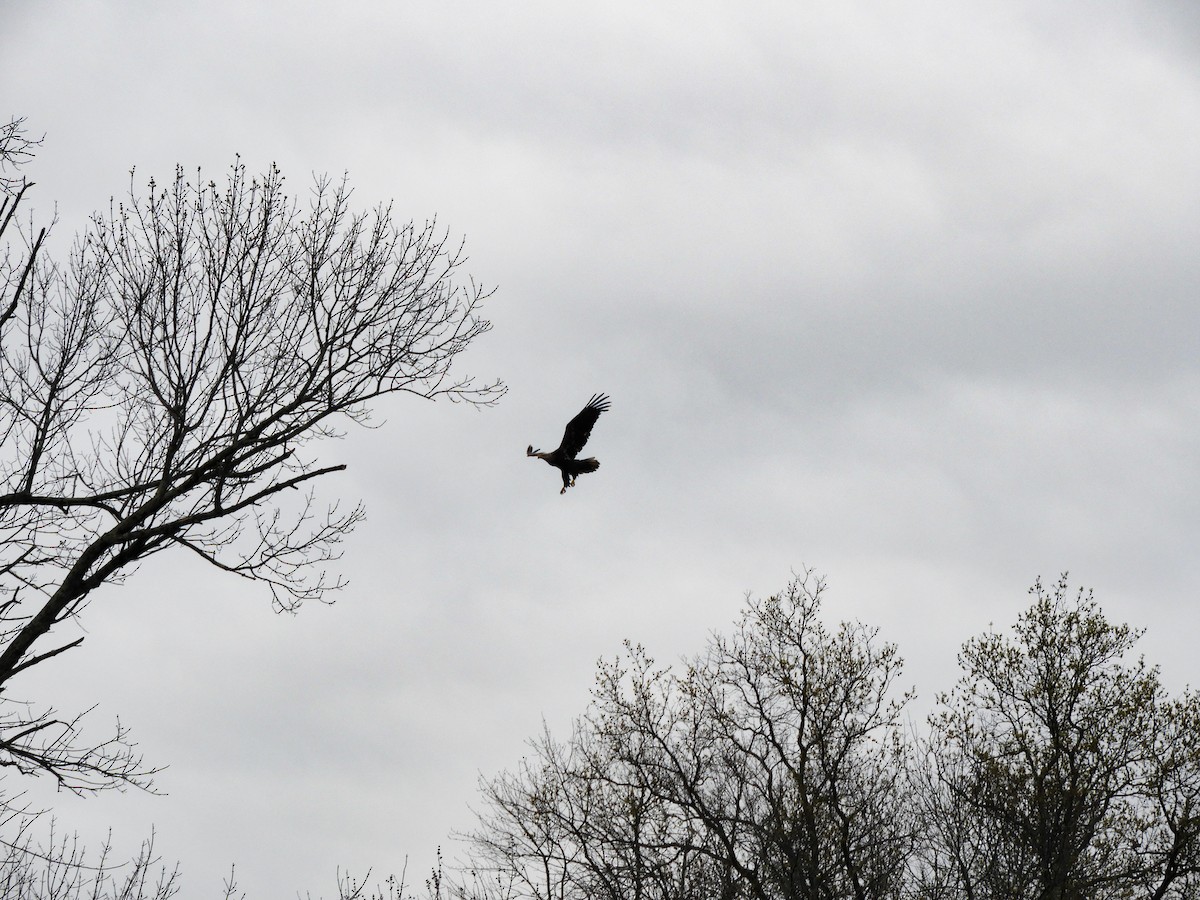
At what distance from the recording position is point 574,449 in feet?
40.3

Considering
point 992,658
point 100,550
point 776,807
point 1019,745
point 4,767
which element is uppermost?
point 992,658

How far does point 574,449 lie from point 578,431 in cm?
20

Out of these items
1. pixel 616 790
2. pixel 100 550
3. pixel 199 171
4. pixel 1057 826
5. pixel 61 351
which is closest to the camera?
pixel 100 550

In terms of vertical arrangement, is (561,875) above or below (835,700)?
below

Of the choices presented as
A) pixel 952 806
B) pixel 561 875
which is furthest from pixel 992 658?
pixel 561 875

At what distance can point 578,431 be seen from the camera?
1235 centimetres

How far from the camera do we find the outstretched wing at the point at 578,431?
482 inches

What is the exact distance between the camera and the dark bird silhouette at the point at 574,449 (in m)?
12.0

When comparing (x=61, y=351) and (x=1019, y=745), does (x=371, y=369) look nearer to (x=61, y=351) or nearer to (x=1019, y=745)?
(x=61, y=351)

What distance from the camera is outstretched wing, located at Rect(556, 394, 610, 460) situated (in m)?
12.2

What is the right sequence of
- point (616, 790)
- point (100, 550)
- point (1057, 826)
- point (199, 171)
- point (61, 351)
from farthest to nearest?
point (616, 790) < point (1057, 826) < point (199, 171) < point (61, 351) < point (100, 550)

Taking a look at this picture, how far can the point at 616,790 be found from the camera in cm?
1998

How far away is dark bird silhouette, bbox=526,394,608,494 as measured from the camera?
12.0 metres

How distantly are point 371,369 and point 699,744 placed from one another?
13.4m
